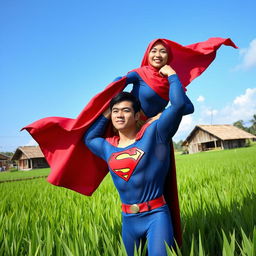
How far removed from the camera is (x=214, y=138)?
31.8 meters

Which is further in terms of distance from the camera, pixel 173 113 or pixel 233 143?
pixel 233 143

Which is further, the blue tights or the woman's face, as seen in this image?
the woman's face

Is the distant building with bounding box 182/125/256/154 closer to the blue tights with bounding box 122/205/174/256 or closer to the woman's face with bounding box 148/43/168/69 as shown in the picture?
the woman's face with bounding box 148/43/168/69

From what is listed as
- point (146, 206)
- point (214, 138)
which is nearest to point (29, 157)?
point (214, 138)

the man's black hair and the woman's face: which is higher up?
the woman's face

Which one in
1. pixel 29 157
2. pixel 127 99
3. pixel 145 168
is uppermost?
pixel 29 157

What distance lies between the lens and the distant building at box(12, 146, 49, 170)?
31328 mm

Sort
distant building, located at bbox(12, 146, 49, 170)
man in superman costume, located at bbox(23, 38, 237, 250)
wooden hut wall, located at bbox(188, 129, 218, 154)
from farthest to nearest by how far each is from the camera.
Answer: wooden hut wall, located at bbox(188, 129, 218, 154), distant building, located at bbox(12, 146, 49, 170), man in superman costume, located at bbox(23, 38, 237, 250)

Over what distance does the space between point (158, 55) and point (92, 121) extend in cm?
61

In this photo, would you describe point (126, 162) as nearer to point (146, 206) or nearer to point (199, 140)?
point (146, 206)

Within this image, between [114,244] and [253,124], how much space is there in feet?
263

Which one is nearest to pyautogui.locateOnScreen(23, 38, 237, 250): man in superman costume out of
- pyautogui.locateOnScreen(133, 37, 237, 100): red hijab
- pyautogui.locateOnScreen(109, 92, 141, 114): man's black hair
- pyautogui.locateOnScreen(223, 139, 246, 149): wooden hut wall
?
pyautogui.locateOnScreen(133, 37, 237, 100): red hijab

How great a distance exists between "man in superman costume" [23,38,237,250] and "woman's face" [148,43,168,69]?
0.08ft

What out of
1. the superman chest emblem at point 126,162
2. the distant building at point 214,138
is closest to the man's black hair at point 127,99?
the superman chest emblem at point 126,162
